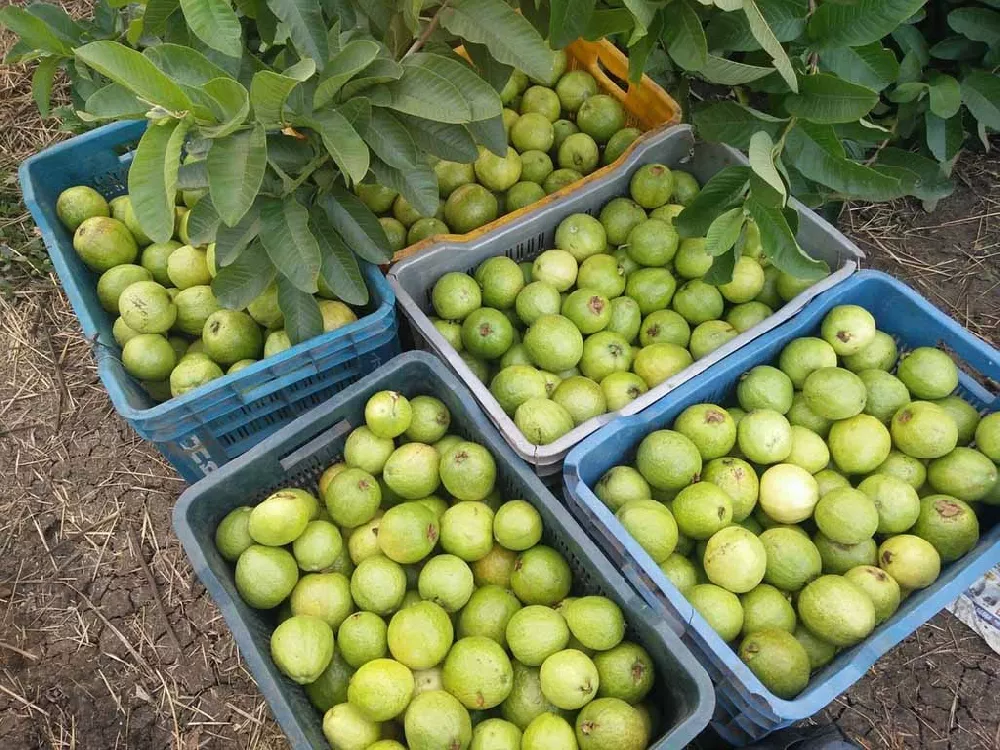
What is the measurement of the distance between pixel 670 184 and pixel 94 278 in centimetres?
208

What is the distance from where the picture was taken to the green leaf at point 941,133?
3.12 metres

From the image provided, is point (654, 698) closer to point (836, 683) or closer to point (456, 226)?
point (836, 683)

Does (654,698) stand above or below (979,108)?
below

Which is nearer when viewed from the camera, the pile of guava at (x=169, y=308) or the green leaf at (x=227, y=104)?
the green leaf at (x=227, y=104)

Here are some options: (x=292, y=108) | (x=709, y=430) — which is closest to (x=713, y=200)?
(x=709, y=430)

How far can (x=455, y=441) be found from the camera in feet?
7.22

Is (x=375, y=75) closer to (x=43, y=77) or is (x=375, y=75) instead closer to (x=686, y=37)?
(x=686, y=37)

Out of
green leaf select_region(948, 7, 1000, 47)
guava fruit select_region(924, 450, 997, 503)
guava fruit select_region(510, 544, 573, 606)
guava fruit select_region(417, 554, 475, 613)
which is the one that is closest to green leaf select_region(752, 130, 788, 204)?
guava fruit select_region(924, 450, 997, 503)

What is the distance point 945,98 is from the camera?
2.95m

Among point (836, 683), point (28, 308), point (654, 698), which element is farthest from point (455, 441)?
point (28, 308)

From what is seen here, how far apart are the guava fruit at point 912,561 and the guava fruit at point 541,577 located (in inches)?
34.5

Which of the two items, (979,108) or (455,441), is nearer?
(455,441)

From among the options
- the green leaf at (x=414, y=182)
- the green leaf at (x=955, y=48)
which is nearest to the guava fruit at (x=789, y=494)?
the green leaf at (x=414, y=182)

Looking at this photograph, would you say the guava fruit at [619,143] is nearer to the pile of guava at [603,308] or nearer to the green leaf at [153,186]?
the pile of guava at [603,308]
